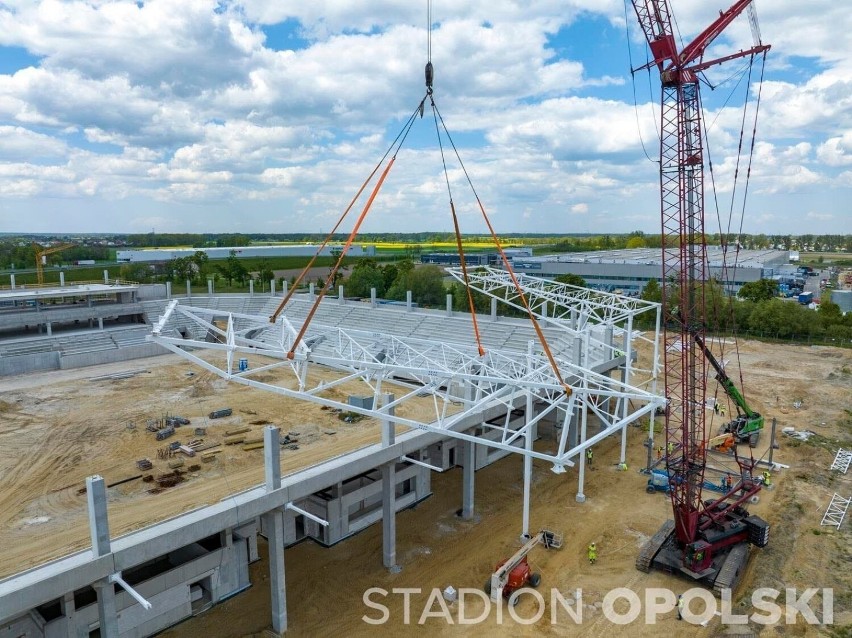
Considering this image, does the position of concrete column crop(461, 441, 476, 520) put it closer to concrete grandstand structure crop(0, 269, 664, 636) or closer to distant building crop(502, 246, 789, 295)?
concrete grandstand structure crop(0, 269, 664, 636)

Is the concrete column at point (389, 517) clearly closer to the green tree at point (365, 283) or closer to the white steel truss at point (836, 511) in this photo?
the white steel truss at point (836, 511)

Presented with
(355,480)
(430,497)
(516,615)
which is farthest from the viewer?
(430,497)

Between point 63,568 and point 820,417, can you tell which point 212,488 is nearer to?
point 63,568

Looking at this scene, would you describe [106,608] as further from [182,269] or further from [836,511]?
[182,269]

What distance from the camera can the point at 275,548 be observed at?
16141 mm

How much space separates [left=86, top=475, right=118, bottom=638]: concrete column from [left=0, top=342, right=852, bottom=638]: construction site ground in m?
1.93

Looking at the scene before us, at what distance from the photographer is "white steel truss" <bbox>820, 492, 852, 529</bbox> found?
22.8 m

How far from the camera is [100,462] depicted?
798 inches

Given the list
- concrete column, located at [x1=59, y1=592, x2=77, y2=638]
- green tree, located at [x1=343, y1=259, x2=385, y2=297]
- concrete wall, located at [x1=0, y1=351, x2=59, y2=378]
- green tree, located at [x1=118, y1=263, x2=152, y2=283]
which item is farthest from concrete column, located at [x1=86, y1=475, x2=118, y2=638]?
green tree, located at [x1=118, y1=263, x2=152, y2=283]

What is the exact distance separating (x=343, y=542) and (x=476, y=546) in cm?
515

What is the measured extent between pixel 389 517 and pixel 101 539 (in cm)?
929

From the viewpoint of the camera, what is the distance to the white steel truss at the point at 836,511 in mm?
22781

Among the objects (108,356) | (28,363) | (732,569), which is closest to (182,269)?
(108,356)

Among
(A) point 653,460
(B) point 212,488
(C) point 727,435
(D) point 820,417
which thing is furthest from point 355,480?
(D) point 820,417
